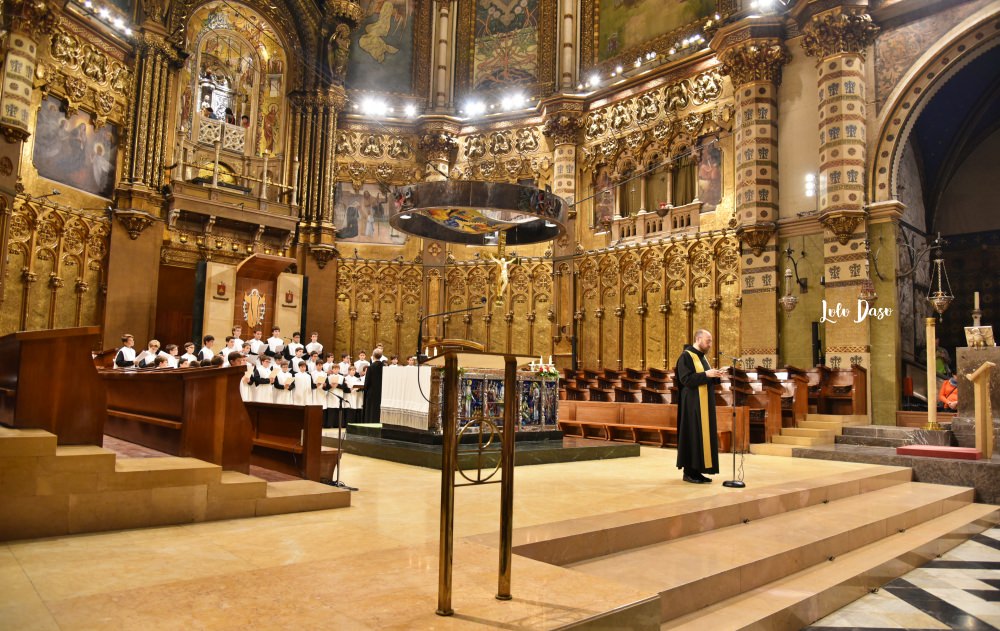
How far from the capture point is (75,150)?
15336mm

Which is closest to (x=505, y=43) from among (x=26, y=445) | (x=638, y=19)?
(x=638, y=19)

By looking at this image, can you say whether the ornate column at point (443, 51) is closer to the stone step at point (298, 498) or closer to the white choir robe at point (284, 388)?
the white choir robe at point (284, 388)

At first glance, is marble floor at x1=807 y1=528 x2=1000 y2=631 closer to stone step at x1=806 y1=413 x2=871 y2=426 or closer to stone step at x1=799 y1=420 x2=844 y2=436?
stone step at x1=799 y1=420 x2=844 y2=436

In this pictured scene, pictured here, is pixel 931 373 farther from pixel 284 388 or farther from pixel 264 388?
pixel 264 388

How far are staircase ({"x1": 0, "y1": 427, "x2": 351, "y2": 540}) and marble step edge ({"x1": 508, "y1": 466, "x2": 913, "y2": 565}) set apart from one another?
1.85 metres

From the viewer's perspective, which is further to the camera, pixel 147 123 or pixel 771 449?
pixel 147 123

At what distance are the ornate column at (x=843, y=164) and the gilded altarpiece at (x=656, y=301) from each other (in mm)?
2237

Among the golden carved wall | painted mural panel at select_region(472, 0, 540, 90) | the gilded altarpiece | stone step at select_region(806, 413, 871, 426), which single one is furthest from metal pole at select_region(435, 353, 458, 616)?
painted mural panel at select_region(472, 0, 540, 90)

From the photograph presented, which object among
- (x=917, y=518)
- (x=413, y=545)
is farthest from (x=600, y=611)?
(x=917, y=518)

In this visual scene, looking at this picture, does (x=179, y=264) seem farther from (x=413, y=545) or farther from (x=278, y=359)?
(x=413, y=545)

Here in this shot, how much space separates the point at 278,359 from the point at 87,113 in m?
7.79

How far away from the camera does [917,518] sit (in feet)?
23.9

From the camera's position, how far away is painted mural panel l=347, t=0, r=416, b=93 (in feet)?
72.5

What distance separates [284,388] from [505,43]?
1429cm
